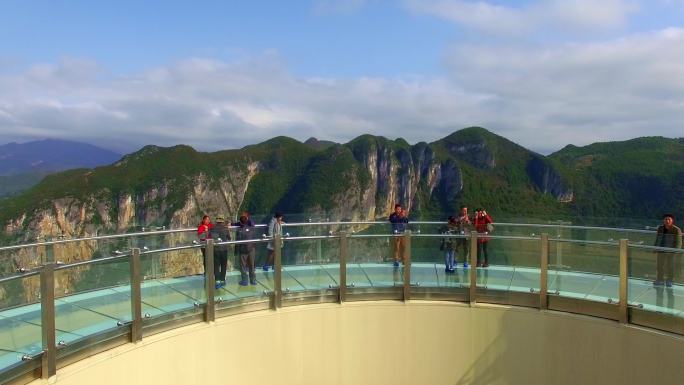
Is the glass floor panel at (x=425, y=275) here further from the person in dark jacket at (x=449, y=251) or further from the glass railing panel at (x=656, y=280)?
the glass railing panel at (x=656, y=280)

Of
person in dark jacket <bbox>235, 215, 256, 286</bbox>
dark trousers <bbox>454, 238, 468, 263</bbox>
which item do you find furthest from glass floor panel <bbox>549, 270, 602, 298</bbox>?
person in dark jacket <bbox>235, 215, 256, 286</bbox>

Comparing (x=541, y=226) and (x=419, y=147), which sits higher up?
(x=419, y=147)

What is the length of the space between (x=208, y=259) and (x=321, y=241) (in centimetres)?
202

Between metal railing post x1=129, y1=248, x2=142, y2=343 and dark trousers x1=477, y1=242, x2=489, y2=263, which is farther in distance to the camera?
dark trousers x1=477, y1=242, x2=489, y2=263

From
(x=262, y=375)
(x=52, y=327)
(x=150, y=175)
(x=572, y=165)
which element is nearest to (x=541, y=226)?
(x=262, y=375)

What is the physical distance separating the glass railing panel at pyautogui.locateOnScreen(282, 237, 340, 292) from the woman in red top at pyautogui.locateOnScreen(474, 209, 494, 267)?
2.35m

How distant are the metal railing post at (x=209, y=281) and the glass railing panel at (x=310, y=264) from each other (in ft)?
4.11

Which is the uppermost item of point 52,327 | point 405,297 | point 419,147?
point 419,147

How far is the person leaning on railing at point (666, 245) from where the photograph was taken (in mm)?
6886

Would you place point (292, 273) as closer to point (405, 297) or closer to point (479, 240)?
point (405, 297)

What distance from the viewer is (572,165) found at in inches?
4505

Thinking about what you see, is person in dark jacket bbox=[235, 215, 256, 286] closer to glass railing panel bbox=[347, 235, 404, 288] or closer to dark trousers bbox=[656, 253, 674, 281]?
glass railing panel bbox=[347, 235, 404, 288]

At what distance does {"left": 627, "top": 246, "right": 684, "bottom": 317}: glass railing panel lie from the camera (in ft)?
22.2

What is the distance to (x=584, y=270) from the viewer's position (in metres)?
7.96
